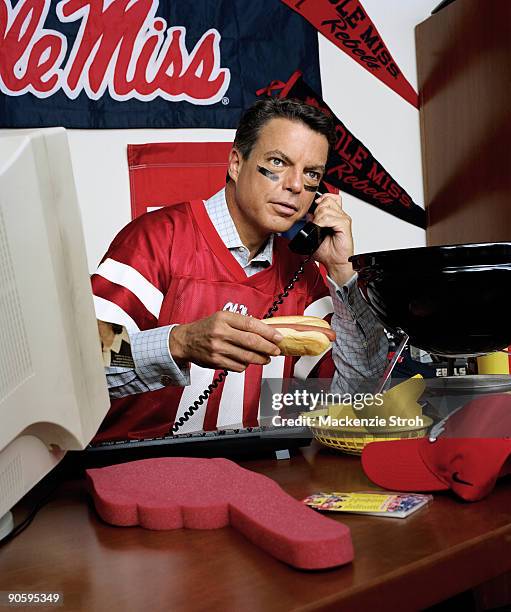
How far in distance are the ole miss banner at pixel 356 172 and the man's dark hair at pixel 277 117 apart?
70 centimetres

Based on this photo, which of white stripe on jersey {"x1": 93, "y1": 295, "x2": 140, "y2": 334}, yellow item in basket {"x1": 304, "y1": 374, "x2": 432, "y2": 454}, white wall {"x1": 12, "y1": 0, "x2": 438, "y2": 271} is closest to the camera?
yellow item in basket {"x1": 304, "y1": 374, "x2": 432, "y2": 454}

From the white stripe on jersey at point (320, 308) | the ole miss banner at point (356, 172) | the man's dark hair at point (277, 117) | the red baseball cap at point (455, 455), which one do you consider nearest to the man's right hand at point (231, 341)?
the red baseball cap at point (455, 455)

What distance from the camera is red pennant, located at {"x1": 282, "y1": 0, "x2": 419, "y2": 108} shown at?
3.00 m

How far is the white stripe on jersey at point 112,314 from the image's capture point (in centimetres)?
187

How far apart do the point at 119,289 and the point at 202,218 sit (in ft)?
1.20

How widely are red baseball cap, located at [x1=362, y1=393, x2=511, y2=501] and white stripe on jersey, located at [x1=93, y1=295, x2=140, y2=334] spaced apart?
96 cm

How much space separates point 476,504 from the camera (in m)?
0.93

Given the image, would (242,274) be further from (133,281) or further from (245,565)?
(245,565)

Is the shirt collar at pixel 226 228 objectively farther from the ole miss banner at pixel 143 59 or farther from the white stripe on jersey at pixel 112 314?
the ole miss banner at pixel 143 59

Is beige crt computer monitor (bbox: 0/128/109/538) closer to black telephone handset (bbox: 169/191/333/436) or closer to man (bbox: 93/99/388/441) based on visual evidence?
man (bbox: 93/99/388/441)

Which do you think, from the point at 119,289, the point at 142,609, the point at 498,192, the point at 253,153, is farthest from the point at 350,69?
the point at 142,609

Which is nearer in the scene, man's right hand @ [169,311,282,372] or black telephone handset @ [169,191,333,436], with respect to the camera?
man's right hand @ [169,311,282,372]

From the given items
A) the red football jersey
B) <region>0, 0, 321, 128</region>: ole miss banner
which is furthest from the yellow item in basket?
<region>0, 0, 321, 128</region>: ole miss banner

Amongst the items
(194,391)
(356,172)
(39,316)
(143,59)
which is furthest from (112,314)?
(356,172)
